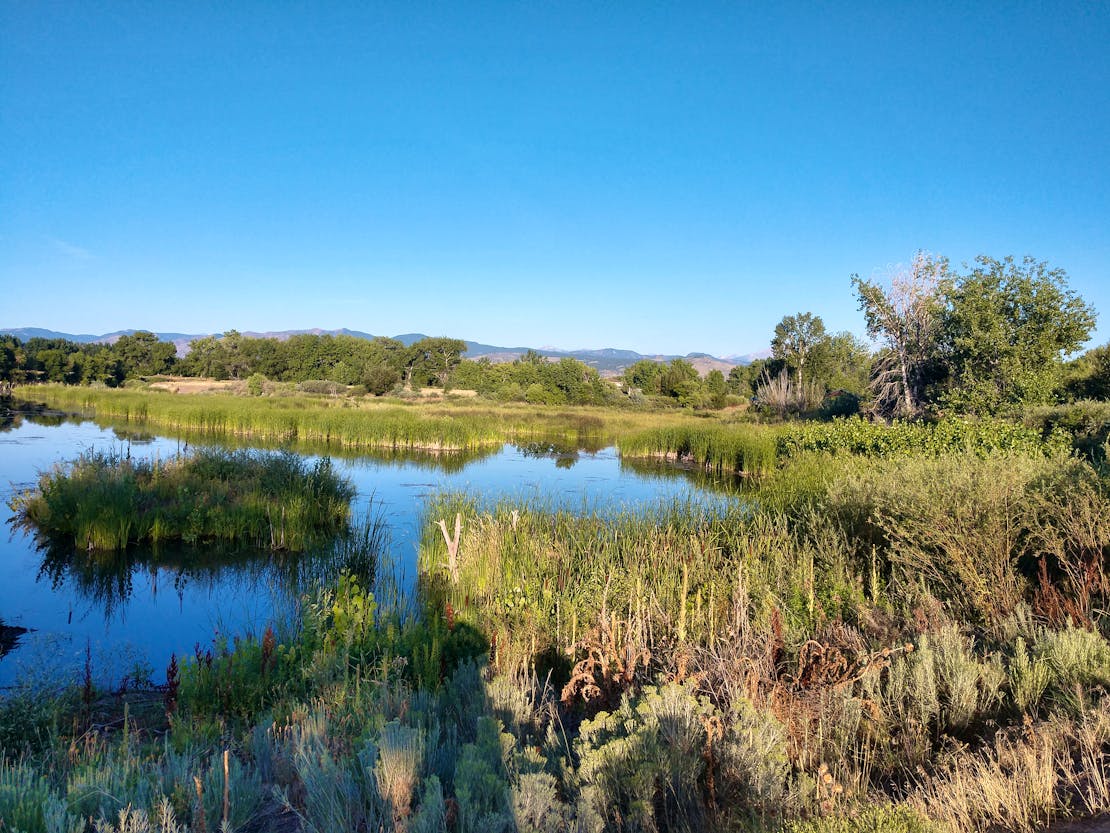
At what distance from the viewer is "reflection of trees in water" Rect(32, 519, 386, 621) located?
8.72 meters

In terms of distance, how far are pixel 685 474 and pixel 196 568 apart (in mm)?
14207

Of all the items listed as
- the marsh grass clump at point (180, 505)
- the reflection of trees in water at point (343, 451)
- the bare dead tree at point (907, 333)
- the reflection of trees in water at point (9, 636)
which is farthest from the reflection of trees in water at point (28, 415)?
the bare dead tree at point (907, 333)

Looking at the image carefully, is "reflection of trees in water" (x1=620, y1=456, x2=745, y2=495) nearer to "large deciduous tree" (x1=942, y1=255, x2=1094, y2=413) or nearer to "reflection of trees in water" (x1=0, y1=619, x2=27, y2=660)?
"large deciduous tree" (x1=942, y1=255, x2=1094, y2=413)

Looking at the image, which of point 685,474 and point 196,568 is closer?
point 196,568

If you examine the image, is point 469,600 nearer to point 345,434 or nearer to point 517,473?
point 517,473

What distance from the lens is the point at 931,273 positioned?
21.2 meters

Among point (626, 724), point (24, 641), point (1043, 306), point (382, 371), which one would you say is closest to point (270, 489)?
point (24, 641)

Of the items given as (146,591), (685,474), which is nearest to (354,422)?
(685,474)

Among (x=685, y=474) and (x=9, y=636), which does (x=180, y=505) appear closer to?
(x=9, y=636)

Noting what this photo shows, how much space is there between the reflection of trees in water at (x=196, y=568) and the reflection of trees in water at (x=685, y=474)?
9.72m

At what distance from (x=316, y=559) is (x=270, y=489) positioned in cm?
298

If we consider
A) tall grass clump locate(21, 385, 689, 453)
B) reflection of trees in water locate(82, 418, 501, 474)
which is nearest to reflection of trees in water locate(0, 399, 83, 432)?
tall grass clump locate(21, 385, 689, 453)

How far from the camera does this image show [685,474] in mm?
20406

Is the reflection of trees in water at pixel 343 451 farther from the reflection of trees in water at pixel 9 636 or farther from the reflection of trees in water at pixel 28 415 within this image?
the reflection of trees in water at pixel 9 636
